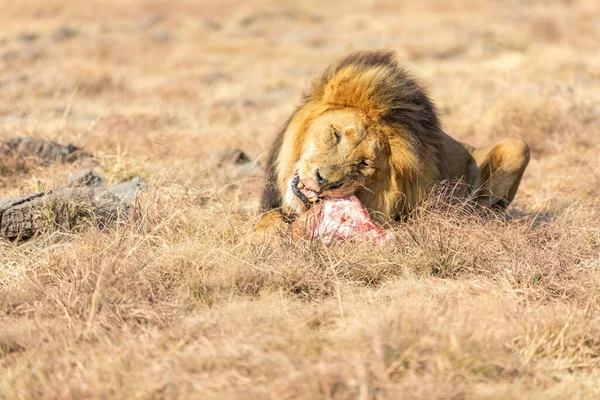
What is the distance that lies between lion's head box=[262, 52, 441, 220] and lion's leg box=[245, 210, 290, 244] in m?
0.09

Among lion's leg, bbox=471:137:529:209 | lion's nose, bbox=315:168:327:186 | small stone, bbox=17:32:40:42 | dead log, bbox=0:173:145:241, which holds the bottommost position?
small stone, bbox=17:32:40:42

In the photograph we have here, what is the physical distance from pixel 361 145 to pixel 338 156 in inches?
5.9

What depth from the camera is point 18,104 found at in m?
9.80

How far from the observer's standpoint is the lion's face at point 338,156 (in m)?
4.41

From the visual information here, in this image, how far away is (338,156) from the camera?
4.41 m

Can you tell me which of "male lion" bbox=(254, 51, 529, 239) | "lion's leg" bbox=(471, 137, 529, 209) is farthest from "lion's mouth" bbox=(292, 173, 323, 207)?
"lion's leg" bbox=(471, 137, 529, 209)

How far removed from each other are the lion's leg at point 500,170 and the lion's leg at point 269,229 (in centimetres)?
175

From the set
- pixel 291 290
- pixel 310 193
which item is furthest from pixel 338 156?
pixel 291 290

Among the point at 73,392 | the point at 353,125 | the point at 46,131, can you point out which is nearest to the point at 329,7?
the point at 46,131

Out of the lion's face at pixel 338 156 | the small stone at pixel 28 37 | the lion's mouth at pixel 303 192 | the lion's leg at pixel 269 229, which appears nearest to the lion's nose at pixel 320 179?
Result: the lion's face at pixel 338 156

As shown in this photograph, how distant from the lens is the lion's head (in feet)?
14.6

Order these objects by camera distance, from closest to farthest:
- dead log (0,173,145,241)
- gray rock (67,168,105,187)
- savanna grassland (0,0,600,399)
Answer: savanna grassland (0,0,600,399) < dead log (0,173,145,241) < gray rock (67,168,105,187)

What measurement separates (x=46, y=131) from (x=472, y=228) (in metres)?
4.38

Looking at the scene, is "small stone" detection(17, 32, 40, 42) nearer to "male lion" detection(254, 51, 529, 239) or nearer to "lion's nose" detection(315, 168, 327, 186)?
"male lion" detection(254, 51, 529, 239)
